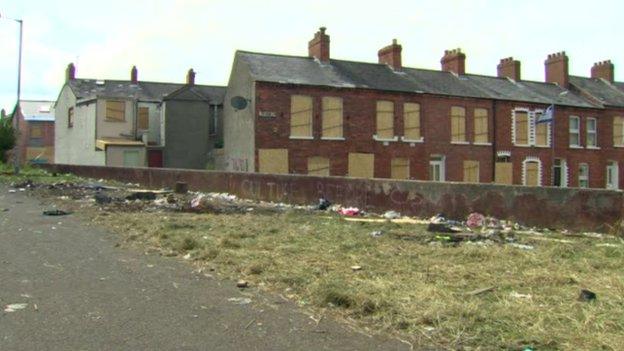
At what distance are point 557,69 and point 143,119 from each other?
3105 centimetres

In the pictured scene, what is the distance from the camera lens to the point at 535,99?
40.4 meters

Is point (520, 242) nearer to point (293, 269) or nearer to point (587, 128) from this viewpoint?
point (293, 269)

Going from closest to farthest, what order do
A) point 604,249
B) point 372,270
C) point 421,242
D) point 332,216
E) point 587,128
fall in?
point 372,270
point 604,249
point 421,242
point 332,216
point 587,128

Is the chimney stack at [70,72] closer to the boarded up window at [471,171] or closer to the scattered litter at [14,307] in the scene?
the boarded up window at [471,171]

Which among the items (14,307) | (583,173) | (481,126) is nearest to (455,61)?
(481,126)

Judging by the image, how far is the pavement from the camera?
16.2ft

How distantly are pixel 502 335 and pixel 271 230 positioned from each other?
697 cm

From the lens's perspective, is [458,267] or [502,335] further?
[458,267]

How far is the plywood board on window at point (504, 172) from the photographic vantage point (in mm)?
39094

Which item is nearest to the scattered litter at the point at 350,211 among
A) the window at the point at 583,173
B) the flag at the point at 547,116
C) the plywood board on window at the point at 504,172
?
the flag at the point at 547,116

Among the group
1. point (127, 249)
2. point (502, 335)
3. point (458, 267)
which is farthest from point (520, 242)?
point (127, 249)

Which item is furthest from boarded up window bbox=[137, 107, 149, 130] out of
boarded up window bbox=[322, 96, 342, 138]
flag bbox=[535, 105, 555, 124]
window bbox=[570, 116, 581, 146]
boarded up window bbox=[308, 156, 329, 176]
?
window bbox=[570, 116, 581, 146]

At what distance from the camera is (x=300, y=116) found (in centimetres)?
3381

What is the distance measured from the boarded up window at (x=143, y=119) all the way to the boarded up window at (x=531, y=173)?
27076 millimetres
